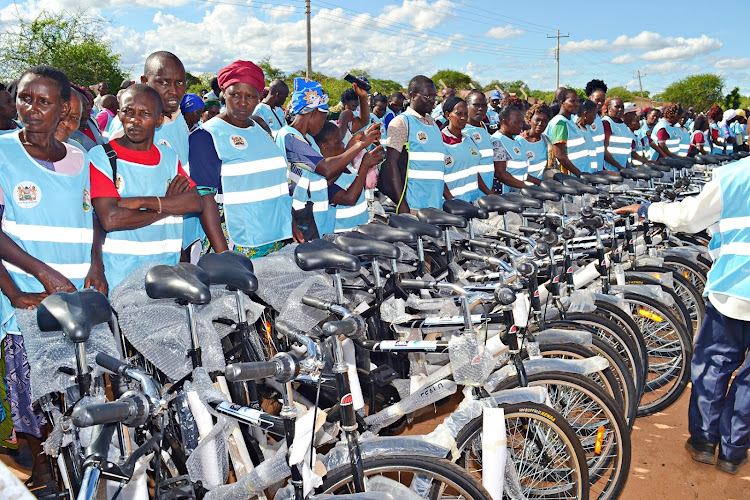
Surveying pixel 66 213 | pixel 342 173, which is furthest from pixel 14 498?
pixel 342 173

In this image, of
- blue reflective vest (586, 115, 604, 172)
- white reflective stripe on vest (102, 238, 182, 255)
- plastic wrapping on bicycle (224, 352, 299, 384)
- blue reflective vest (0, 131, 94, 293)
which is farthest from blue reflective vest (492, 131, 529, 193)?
plastic wrapping on bicycle (224, 352, 299, 384)

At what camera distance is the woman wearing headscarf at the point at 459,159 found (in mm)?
5148

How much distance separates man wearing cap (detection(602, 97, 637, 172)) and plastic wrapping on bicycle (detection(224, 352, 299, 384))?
6.79m

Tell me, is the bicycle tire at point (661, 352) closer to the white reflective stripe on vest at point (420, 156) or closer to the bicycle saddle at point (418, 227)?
the bicycle saddle at point (418, 227)

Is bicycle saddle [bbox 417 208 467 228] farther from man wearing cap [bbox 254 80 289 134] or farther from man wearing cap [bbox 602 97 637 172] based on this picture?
man wearing cap [bbox 602 97 637 172]

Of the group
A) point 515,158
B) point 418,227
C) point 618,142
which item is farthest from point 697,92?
point 418,227

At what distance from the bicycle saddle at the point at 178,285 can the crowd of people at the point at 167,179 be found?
52 centimetres

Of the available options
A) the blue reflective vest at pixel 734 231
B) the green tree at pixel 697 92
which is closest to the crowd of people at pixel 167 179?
the blue reflective vest at pixel 734 231

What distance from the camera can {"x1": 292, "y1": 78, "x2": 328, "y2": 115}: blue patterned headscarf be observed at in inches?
154

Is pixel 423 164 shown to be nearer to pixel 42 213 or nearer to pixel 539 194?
pixel 539 194

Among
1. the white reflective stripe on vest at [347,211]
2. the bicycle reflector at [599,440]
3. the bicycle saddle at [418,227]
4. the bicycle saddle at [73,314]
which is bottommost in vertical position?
the bicycle reflector at [599,440]

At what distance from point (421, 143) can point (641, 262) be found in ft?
6.00

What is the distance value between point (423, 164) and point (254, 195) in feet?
5.89

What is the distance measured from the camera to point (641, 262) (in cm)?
439
